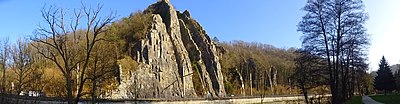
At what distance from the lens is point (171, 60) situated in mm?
80562

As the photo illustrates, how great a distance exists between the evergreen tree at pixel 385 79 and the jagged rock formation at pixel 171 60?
2498cm

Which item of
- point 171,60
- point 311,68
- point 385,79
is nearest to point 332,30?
Result: point 311,68

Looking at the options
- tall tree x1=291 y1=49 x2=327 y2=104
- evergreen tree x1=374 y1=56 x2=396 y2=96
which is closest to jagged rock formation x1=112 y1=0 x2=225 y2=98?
evergreen tree x1=374 y1=56 x2=396 y2=96

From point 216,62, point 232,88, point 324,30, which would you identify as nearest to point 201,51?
point 216,62

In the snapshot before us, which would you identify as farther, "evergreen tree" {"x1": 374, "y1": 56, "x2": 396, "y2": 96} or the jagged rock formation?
the jagged rock formation

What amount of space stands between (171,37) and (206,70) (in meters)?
13.1

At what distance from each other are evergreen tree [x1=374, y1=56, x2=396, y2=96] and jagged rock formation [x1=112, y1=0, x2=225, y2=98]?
82.0ft

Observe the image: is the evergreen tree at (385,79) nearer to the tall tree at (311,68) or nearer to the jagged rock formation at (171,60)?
the jagged rock formation at (171,60)

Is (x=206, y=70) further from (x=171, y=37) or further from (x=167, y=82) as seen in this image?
(x=167, y=82)

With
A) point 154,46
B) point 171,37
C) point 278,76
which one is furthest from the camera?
point 278,76

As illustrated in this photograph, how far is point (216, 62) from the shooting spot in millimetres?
97562

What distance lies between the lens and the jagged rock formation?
216 ft

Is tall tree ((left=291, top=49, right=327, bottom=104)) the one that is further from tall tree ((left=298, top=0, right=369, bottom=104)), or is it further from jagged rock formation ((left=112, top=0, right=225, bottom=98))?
jagged rock formation ((left=112, top=0, right=225, bottom=98))

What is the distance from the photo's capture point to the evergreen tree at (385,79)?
5244 centimetres
